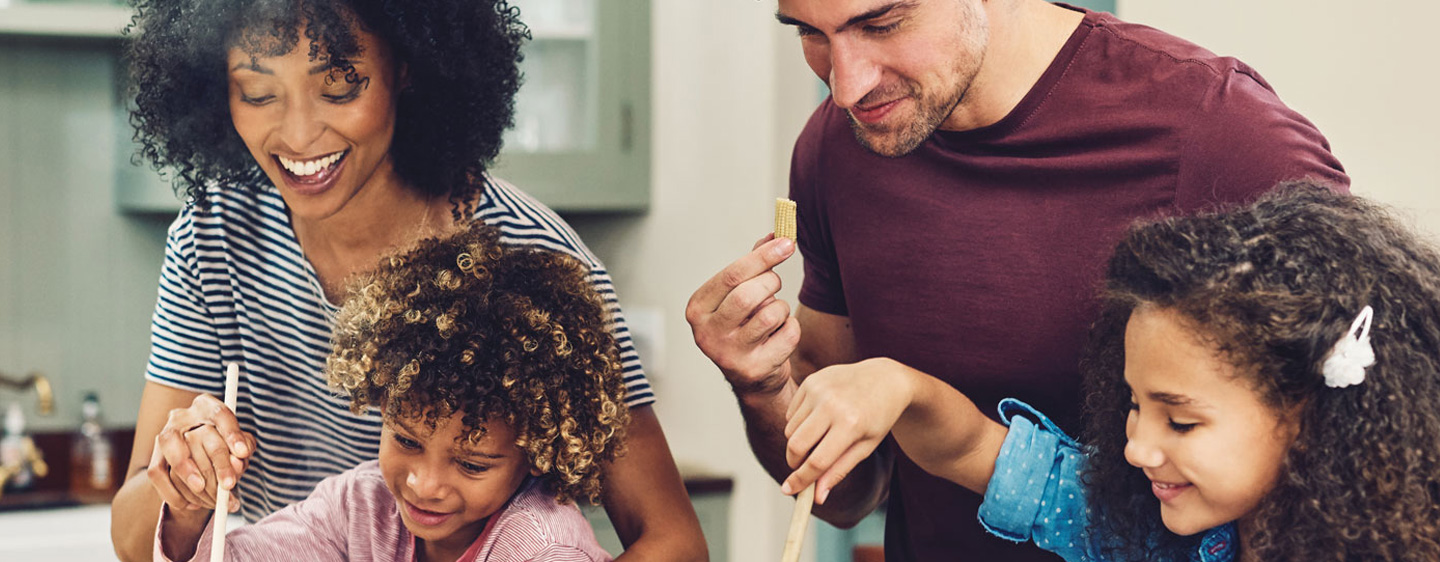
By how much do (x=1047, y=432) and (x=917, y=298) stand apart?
0.55ft

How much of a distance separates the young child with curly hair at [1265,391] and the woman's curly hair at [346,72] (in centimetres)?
43

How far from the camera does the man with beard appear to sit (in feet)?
3.39

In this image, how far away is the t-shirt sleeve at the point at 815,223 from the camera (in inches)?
51.0

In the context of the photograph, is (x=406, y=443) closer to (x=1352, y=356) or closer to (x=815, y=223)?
(x=815, y=223)

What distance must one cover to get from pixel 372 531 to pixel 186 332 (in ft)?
0.82

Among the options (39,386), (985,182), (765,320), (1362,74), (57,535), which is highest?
(1362,74)

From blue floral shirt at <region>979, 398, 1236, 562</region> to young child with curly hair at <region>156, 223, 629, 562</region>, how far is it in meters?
0.31

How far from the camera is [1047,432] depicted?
1080mm

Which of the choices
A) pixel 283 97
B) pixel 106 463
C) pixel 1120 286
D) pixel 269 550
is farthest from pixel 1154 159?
pixel 106 463

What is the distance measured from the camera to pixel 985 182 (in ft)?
3.76

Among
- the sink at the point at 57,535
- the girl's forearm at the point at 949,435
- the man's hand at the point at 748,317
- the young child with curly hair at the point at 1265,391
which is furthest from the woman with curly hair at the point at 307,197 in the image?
the sink at the point at 57,535

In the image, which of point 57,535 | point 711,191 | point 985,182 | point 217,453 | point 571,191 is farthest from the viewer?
point 571,191

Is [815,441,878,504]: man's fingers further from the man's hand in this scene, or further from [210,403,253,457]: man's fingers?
[210,403,253,457]: man's fingers

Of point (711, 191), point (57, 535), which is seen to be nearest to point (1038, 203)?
point (711, 191)
